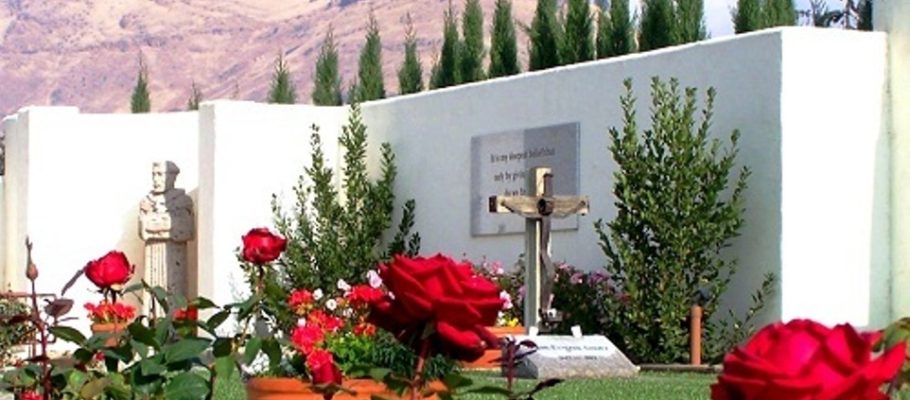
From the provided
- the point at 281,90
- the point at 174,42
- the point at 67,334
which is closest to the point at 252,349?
the point at 67,334

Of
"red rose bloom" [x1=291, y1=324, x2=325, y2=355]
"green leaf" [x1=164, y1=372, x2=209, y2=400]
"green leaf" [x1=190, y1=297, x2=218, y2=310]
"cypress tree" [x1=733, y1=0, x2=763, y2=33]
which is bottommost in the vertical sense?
"red rose bloom" [x1=291, y1=324, x2=325, y2=355]

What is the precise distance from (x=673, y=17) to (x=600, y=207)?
4792 millimetres

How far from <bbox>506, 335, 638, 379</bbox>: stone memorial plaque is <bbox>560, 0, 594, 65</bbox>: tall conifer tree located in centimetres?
837

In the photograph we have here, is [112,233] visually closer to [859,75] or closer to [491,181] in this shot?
[491,181]

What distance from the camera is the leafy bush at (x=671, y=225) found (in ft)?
47.1

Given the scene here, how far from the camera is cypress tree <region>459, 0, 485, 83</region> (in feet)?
76.2

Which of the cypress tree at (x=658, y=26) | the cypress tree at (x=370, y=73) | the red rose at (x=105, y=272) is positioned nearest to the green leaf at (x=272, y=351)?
the red rose at (x=105, y=272)

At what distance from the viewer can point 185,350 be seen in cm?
449

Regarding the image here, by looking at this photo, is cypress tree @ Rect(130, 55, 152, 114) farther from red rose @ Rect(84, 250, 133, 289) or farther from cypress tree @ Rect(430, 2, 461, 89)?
red rose @ Rect(84, 250, 133, 289)

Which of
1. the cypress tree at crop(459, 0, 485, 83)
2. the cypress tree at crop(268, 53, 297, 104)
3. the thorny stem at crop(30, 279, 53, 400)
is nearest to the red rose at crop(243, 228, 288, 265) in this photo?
the thorny stem at crop(30, 279, 53, 400)

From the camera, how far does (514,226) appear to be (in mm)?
16844

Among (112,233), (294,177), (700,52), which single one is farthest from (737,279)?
(112,233)

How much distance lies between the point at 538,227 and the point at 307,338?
6710 millimetres

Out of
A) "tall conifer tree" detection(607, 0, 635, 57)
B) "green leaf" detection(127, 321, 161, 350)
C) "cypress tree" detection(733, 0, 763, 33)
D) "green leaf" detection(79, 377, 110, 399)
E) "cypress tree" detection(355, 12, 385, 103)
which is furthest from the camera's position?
"cypress tree" detection(355, 12, 385, 103)
